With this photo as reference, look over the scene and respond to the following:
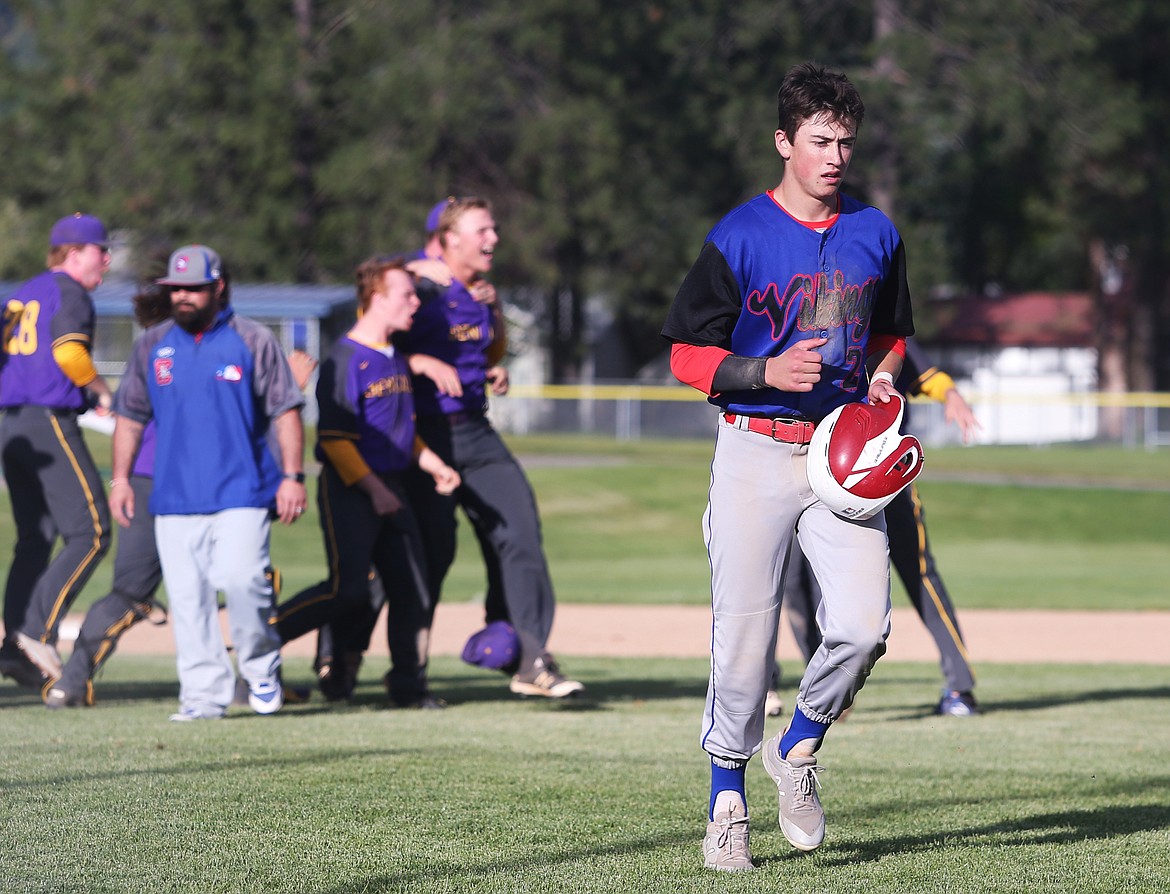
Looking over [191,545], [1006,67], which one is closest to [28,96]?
[1006,67]

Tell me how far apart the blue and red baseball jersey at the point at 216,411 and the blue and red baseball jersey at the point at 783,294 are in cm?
308

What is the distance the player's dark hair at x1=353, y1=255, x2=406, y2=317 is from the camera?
768cm

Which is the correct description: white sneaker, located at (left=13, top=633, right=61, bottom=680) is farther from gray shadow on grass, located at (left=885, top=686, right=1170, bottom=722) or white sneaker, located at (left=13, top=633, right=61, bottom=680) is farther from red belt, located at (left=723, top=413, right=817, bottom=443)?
red belt, located at (left=723, top=413, right=817, bottom=443)

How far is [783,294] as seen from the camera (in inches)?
180

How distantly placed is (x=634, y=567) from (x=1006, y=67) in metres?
26.3

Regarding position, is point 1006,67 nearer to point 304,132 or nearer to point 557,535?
point 304,132

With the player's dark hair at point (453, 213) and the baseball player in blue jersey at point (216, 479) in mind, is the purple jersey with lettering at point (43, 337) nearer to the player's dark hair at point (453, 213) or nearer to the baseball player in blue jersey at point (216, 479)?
the baseball player in blue jersey at point (216, 479)

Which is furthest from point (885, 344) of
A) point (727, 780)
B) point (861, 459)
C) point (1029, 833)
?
point (1029, 833)

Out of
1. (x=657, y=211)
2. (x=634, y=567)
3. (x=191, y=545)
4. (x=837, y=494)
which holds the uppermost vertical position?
(x=657, y=211)

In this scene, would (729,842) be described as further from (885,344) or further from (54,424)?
(54,424)

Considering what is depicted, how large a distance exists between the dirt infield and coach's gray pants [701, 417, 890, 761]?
6825 millimetres

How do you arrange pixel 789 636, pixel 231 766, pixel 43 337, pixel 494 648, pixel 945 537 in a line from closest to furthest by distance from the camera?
1. pixel 231 766
2. pixel 494 648
3. pixel 43 337
4. pixel 789 636
5. pixel 945 537

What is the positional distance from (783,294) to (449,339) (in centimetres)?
369

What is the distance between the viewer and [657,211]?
42969 millimetres
